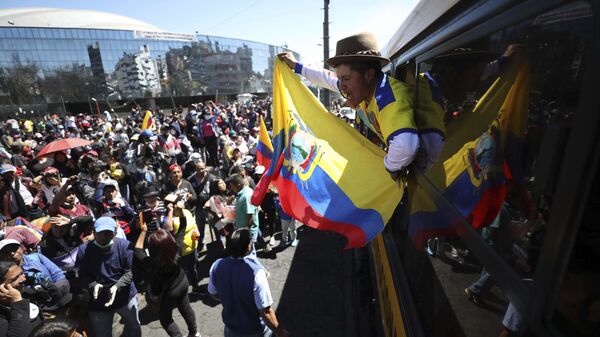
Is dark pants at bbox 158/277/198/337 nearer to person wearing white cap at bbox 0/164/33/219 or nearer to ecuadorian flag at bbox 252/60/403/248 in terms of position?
ecuadorian flag at bbox 252/60/403/248

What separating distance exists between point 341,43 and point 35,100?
6153 cm

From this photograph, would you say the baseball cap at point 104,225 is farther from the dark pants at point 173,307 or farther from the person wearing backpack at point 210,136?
the person wearing backpack at point 210,136

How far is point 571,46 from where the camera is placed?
0.66 meters

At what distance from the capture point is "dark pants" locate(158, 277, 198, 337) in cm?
330

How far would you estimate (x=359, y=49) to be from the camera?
1772mm

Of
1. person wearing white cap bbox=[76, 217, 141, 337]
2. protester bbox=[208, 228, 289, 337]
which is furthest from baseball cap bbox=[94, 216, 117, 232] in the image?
protester bbox=[208, 228, 289, 337]

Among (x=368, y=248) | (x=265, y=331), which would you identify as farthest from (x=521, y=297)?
(x=368, y=248)

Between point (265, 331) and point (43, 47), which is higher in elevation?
point (43, 47)

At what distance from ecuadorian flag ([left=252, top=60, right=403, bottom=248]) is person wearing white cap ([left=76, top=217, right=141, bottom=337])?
1.75 meters

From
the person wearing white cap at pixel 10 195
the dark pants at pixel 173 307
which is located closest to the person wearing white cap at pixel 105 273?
the dark pants at pixel 173 307

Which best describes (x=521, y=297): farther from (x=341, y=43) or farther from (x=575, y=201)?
(x=341, y=43)

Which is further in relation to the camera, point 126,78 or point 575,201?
point 126,78

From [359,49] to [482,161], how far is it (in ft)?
3.35

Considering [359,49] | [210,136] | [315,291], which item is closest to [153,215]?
[315,291]
